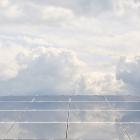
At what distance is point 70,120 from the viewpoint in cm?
5612

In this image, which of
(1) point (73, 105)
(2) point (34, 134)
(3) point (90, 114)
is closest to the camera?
(2) point (34, 134)

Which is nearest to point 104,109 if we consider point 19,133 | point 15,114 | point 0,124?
point 15,114

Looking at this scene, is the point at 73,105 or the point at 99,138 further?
the point at 73,105

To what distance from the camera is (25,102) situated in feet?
257

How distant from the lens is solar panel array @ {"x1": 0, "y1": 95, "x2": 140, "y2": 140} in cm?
4562

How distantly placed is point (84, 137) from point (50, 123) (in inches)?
411

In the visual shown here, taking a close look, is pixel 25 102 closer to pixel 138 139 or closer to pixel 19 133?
pixel 19 133

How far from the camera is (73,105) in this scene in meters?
72.4

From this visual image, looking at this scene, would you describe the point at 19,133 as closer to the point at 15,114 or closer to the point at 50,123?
the point at 50,123

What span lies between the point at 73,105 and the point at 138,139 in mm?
30279

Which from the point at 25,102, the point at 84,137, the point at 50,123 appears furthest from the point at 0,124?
the point at 25,102

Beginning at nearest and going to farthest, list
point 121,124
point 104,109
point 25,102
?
point 121,124, point 104,109, point 25,102

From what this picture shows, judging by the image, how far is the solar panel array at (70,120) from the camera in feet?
150

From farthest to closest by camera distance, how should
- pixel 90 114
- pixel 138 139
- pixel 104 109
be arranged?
1. pixel 104 109
2. pixel 90 114
3. pixel 138 139
